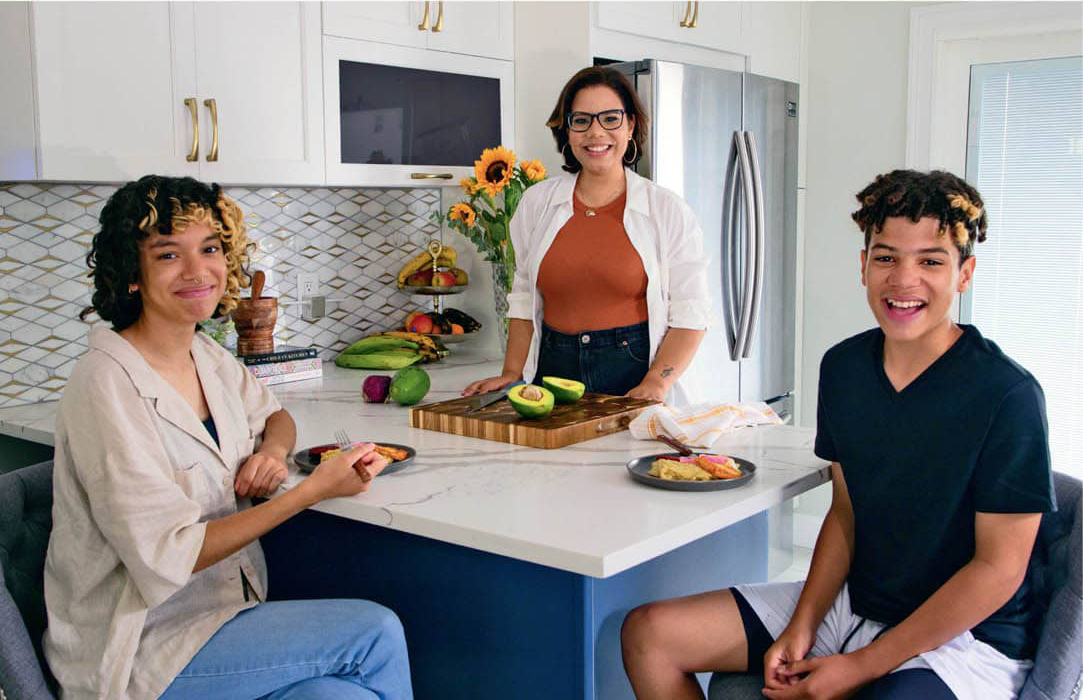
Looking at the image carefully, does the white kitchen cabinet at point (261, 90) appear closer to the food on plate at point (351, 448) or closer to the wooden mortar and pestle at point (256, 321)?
the wooden mortar and pestle at point (256, 321)

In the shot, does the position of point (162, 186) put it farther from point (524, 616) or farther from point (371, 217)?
point (371, 217)

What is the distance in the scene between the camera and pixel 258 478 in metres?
1.83

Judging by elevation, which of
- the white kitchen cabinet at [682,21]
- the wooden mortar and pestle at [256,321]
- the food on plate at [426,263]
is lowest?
the wooden mortar and pestle at [256,321]

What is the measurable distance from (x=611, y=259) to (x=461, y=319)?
108cm

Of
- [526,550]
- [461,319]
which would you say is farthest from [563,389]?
[461,319]

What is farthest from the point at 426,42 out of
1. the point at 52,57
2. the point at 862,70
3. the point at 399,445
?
the point at 862,70

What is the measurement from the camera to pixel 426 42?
10.2 ft

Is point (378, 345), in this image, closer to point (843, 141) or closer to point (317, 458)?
point (317, 458)

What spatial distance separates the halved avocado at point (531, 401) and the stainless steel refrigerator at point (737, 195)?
46.1 inches

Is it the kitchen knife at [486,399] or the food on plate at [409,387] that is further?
the food on plate at [409,387]

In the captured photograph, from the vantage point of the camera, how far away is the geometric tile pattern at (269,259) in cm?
265

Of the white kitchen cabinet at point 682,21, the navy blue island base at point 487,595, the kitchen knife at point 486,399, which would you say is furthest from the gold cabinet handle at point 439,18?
the navy blue island base at point 487,595

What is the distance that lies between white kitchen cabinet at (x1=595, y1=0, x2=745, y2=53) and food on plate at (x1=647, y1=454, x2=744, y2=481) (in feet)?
6.16

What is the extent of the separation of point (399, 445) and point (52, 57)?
116 cm
